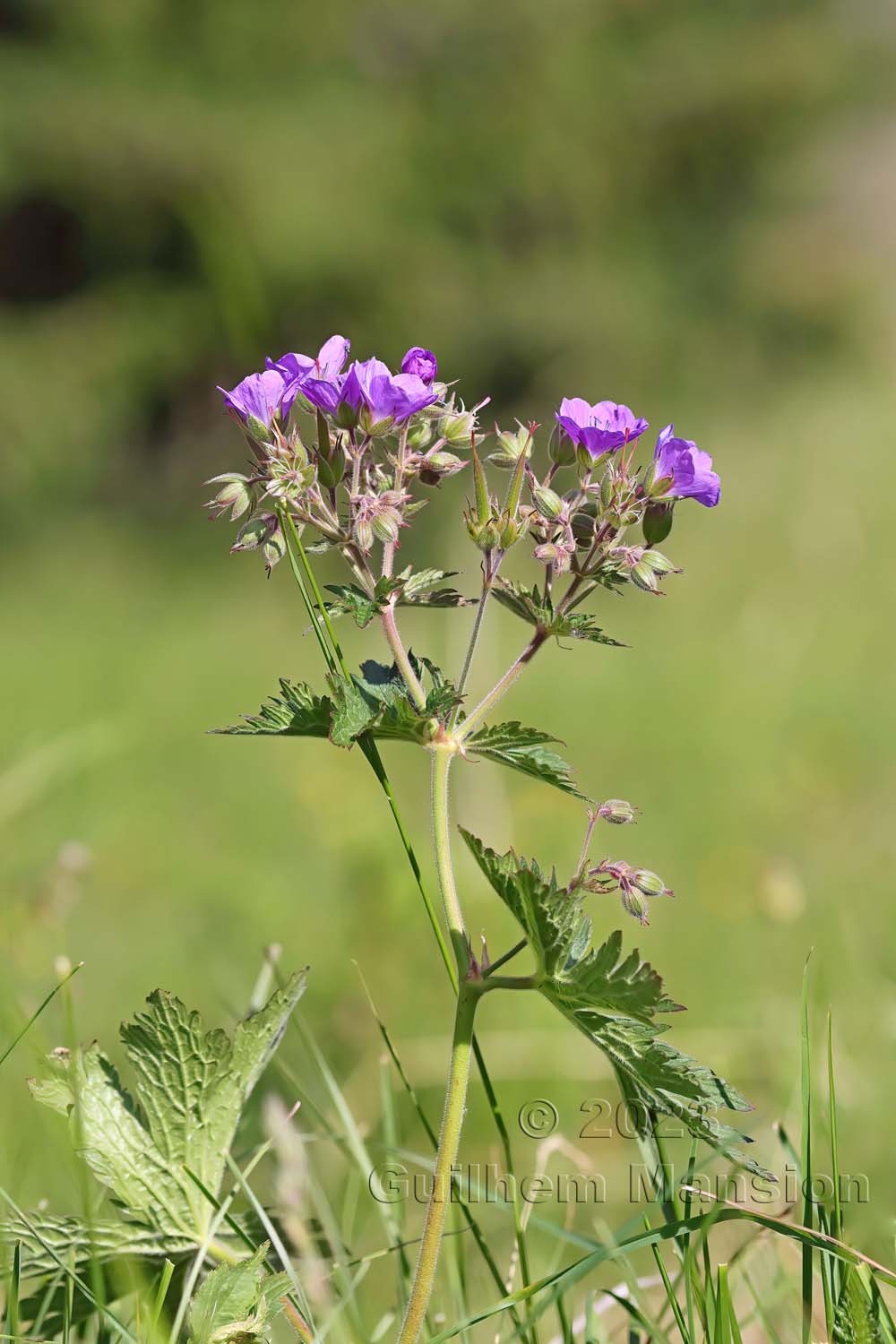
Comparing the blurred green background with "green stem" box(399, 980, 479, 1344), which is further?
the blurred green background

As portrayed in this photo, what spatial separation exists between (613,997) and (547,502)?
0.30m

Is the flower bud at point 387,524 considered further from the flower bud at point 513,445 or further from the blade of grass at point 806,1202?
the blade of grass at point 806,1202

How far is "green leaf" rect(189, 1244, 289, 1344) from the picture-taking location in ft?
2.39

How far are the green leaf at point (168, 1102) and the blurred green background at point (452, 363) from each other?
253cm

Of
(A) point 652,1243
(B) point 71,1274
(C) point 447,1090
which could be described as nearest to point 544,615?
(C) point 447,1090

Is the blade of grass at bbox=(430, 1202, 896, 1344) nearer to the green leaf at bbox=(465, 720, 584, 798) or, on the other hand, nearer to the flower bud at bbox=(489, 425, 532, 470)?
the green leaf at bbox=(465, 720, 584, 798)

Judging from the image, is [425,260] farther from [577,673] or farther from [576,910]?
[576,910]

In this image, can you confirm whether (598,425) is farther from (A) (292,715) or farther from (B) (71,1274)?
(B) (71,1274)

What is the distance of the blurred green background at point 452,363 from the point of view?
13.4 feet

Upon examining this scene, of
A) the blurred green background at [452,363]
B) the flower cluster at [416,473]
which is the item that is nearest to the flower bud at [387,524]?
the flower cluster at [416,473]

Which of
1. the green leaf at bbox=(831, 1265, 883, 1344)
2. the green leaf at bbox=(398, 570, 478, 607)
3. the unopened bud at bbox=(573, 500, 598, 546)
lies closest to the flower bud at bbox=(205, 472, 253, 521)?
the green leaf at bbox=(398, 570, 478, 607)

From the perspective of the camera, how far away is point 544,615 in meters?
0.80

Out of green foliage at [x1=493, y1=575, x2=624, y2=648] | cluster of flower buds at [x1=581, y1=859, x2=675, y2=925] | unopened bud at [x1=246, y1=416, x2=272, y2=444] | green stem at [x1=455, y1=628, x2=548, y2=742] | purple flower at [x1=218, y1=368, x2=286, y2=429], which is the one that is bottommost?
cluster of flower buds at [x1=581, y1=859, x2=675, y2=925]

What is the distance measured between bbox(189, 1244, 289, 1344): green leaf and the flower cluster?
420 millimetres
